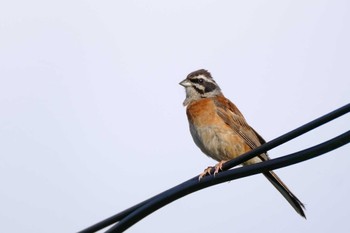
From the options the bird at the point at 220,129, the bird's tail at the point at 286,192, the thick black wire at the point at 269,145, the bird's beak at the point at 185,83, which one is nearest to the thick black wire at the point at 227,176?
the thick black wire at the point at 269,145

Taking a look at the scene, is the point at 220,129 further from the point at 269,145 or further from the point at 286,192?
the point at 269,145

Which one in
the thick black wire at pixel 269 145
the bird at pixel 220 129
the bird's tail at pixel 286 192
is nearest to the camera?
the thick black wire at pixel 269 145

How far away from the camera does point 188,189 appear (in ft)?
17.3

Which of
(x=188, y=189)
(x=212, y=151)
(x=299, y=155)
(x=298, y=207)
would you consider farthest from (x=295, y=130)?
(x=212, y=151)

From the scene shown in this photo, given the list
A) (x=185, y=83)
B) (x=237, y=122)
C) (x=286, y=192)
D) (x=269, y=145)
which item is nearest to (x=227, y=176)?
(x=269, y=145)

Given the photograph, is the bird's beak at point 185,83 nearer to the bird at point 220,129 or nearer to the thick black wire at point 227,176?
the bird at point 220,129

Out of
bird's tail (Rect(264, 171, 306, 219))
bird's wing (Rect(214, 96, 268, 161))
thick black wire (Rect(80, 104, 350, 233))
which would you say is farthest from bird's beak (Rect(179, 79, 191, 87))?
thick black wire (Rect(80, 104, 350, 233))

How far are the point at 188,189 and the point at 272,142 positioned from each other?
2.49ft

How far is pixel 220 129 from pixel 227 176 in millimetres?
4853

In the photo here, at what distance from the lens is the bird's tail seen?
8412 millimetres

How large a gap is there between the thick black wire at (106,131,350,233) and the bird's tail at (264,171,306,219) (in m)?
3.13

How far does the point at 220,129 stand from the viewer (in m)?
10.1

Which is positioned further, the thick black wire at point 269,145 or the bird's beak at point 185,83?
the bird's beak at point 185,83

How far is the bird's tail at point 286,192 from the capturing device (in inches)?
331
